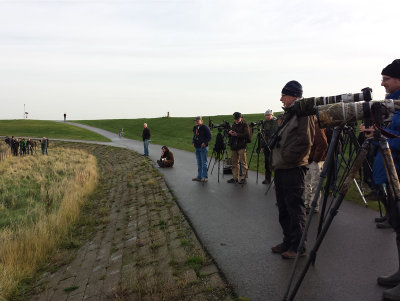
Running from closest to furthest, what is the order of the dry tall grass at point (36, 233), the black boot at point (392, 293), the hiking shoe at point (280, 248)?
the black boot at point (392, 293), the hiking shoe at point (280, 248), the dry tall grass at point (36, 233)

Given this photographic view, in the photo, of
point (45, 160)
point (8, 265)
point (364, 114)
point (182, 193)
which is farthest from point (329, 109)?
point (45, 160)

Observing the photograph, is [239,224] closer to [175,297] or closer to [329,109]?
[175,297]

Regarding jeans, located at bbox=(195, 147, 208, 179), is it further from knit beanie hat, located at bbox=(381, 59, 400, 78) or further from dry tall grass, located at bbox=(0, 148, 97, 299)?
knit beanie hat, located at bbox=(381, 59, 400, 78)

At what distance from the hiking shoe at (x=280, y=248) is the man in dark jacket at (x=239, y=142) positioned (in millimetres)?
5298

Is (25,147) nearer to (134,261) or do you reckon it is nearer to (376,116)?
(134,261)

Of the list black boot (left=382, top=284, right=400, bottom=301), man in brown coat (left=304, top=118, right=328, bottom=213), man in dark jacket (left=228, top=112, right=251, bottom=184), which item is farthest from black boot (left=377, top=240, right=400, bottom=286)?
man in dark jacket (left=228, top=112, right=251, bottom=184)

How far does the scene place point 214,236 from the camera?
19.6ft

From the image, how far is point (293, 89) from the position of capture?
454cm

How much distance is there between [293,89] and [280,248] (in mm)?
2352

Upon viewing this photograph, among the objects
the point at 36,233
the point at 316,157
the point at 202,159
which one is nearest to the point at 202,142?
the point at 202,159

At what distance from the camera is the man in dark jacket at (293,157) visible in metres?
4.48

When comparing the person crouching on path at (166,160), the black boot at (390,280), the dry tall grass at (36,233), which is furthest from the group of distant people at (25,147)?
the black boot at (390,280)

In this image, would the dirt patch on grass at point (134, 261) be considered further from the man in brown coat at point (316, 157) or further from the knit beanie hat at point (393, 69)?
the knit beanie hat at point (393, 69)

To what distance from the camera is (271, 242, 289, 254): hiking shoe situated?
500 centimetres
